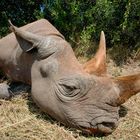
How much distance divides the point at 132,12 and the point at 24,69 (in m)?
2.16

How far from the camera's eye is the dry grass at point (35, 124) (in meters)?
4.66

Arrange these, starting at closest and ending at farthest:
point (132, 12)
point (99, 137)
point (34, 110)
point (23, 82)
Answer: point (99, 137), point (34, 110), point (23, 82), point (132, 12)

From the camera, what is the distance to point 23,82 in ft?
18.5

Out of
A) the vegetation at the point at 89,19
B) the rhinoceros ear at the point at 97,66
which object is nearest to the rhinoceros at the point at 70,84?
the rhinoceros ear at the point at 97,66

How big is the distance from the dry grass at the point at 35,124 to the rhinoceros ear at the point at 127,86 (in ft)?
1.60

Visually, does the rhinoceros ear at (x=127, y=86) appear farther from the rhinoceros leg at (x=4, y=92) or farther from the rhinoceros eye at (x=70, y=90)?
the rhinoceros leg at (x=4, y=92)

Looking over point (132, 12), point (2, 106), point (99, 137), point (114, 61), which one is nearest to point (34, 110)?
point (2, 106)

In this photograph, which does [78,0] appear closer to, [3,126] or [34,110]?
[34,110]

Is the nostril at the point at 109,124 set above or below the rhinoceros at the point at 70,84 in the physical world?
below

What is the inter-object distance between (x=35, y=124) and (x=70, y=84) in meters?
0.60

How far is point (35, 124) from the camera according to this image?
16.0ft

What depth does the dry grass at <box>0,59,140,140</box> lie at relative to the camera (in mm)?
4664

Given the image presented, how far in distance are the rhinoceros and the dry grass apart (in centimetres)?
10

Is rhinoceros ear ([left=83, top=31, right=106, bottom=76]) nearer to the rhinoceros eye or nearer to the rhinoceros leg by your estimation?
the rhinoceros eye
